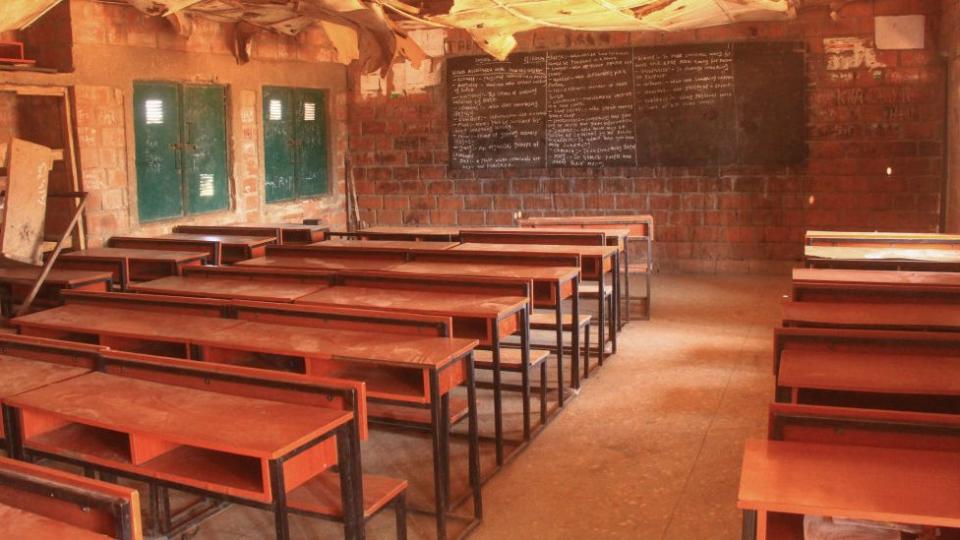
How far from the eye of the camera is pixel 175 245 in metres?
6.01

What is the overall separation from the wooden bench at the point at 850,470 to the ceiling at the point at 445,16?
3989 millimetres

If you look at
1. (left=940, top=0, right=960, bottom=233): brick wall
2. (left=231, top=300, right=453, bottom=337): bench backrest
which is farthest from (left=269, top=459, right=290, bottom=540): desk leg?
(left=940, top=0, right=960, bottom=233): brick wall

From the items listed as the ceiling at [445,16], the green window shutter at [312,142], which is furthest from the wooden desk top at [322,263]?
the green window shutter at [312,142]

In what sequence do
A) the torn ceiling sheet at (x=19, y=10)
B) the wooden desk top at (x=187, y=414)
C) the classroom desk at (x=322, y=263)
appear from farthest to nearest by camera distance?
the classroom desk at (x=322, y=263), the torn ceiling sheet at (x=19, y=10), the wooden desk top at (x=187, y=414)

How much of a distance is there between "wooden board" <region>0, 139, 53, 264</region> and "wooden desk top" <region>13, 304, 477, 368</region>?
60.6 inches

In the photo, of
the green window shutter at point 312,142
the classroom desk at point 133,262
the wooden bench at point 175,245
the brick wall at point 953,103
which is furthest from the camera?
the green window shutter at point 312,142

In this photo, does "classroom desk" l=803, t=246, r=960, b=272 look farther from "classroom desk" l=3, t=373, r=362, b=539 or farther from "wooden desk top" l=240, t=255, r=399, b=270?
"classroom desk" l=3, t=373, r=362, b=539

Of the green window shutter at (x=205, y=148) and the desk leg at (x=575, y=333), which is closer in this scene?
the desk leg at (x=575, y=333)

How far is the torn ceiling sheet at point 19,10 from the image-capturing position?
4.38m

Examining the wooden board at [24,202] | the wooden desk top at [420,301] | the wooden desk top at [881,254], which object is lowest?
the wooden desk top at [420,301]

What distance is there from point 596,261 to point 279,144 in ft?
14.5

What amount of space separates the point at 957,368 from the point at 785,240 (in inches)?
229

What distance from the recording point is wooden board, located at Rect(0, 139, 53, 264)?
5125mm

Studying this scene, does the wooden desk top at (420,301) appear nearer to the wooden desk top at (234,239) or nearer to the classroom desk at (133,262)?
the classroom desk at (133,262)
